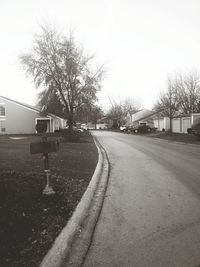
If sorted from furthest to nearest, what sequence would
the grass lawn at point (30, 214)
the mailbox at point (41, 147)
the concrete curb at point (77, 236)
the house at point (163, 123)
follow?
1. the house at point (163, 123)
2. the mailbox at point (41, 147)
3. the grass lawn at point (30, 214)
4. the concrete curb at point (77, 236)

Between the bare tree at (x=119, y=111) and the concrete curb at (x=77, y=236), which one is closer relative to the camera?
the concrete curb at (x=77, y=236)

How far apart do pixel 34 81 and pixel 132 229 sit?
28689 millimetres

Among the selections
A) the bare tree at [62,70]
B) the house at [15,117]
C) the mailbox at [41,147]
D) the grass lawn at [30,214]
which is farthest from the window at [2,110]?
the mailbox at [41,147]

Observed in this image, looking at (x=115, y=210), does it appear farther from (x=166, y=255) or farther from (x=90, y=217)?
(x=166, y=255)

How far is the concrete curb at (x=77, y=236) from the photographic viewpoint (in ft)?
11.6

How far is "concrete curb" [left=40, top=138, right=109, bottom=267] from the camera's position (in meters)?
3.52

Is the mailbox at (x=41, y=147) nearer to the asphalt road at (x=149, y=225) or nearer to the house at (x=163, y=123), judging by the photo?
the asphalt road at (x=149, y=225)

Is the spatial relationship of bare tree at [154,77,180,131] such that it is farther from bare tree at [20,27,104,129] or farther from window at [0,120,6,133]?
window at [0,120,6,133]

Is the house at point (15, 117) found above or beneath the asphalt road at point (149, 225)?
above

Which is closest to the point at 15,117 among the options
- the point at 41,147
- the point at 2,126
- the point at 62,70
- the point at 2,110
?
the point at 2,110

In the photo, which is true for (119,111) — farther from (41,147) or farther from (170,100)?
(41,147)

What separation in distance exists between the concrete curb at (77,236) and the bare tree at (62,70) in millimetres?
25068

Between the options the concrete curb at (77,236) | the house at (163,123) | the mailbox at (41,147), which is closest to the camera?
the concrete curb at (77,236)

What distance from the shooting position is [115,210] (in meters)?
5.65
